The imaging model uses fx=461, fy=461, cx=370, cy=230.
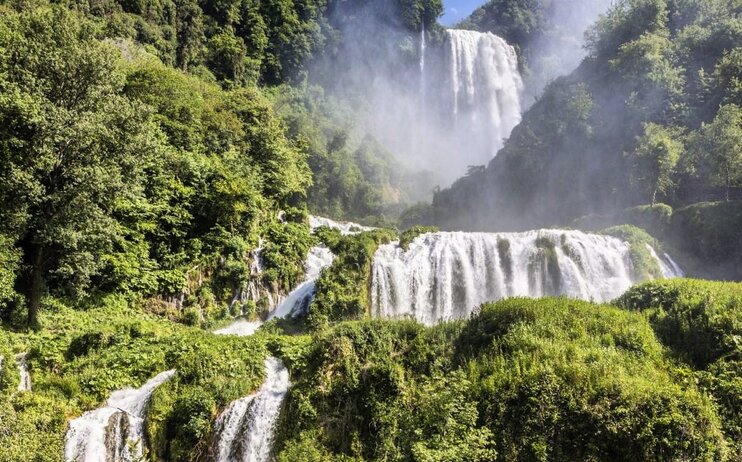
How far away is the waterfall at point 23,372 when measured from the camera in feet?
35.0

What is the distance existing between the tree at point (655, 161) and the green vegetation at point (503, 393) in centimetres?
2374

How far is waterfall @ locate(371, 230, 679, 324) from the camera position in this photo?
20188 millimetres

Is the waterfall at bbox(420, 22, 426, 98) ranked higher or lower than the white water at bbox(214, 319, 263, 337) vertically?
higher

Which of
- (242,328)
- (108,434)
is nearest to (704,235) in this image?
(242,328)

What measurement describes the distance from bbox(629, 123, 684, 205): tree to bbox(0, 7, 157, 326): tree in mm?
29735

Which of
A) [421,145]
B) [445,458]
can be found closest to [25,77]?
[445,458]

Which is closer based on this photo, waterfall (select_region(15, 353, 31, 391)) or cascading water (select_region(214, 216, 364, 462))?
Result: cascading water (select_region(214, 216, 364, 462))

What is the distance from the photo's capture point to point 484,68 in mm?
60188

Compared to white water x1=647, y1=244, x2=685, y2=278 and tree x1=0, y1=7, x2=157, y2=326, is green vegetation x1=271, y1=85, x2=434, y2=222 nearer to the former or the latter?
tree x1=0, y1=7, x2=157, y2=326

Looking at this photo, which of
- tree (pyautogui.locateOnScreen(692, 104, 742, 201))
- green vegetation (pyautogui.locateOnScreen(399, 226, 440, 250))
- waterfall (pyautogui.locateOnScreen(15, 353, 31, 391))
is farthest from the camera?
tree (pyautogui.locateOnScreen(692, 104, 742, 201))

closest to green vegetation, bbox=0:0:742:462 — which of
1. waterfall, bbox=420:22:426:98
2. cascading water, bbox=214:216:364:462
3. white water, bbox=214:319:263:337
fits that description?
cascading water, bbox=214:216:364:462

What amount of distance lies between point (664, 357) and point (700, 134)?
27.5 meters

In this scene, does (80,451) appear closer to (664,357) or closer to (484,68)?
(664,357)

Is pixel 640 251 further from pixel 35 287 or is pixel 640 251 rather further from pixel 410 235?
pixel 35 287
